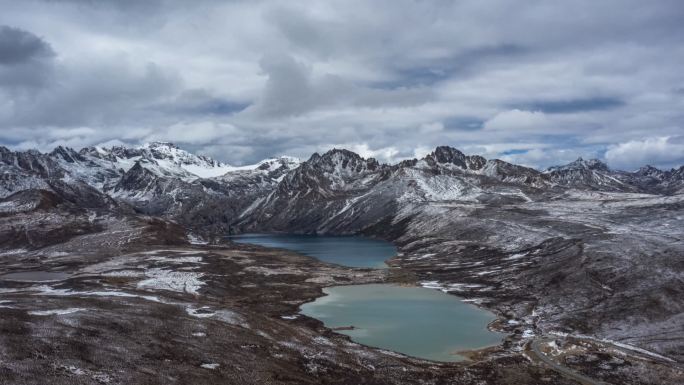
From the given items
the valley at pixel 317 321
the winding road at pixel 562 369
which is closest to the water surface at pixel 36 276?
the valley at pixel 317 321

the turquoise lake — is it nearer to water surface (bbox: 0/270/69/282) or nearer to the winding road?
the winding road

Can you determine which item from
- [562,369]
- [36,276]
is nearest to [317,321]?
[562,369]

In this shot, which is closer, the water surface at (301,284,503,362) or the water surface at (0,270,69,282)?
the water surface at (301,284,503,362)

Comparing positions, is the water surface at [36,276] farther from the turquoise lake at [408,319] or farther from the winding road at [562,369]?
the winding road at [562,369]

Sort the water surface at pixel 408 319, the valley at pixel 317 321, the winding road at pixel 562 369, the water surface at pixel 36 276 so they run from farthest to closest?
1. the water surface at pixel 36 276
2. the water surface at pixel 408 319
3. the winding road at pixel 562 369
4. the valley at pixel 317 321

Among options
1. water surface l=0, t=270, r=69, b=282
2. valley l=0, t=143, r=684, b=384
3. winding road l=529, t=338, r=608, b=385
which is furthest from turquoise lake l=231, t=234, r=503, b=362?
water surface l=0, t=270, r=69, b=282

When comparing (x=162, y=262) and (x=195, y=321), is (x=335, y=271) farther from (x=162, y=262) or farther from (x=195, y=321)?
(x=195, y=321)

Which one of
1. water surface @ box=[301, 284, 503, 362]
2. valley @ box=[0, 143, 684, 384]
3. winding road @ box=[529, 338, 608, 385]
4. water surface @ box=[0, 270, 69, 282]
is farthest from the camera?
water surface @ box=[0, 270, 69, 282]

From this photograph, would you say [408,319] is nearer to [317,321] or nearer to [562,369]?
[317,321]
